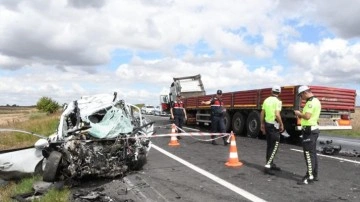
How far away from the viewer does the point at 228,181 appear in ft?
25.1

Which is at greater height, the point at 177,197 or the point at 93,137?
the point at 93,137

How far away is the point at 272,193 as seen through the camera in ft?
21.9

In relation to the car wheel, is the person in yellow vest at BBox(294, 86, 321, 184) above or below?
above

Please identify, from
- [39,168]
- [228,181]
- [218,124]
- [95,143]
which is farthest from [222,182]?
[218,124]

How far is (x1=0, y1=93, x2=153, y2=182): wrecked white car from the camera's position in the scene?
7.49 metres

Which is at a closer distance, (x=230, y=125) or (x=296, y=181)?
(x=296, y=181)

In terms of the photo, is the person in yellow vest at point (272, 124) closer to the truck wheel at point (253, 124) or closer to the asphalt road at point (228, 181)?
the asphalt road at point (228, 181)

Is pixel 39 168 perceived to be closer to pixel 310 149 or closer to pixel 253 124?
pixel 310 149

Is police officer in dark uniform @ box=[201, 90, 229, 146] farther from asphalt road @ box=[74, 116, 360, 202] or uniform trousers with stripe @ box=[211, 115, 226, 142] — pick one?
asphalt road @ box=[74, 116, 360, 202]

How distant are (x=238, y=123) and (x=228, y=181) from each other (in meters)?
10.1

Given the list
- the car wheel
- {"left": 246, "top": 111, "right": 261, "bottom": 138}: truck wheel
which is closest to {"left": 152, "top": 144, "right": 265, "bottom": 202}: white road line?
the car wheel

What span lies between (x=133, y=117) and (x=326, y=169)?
14.1 feet

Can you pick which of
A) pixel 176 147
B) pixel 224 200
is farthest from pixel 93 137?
pixel 176 147

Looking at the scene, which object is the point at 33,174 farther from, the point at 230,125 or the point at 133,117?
the point at 230,125
